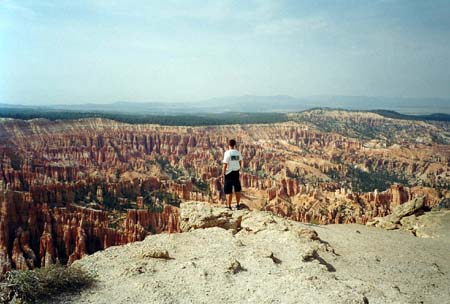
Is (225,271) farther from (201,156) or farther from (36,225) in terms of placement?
(201,156)

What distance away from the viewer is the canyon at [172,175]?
32344mm

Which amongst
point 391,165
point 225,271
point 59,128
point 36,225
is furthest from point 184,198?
point 391,165

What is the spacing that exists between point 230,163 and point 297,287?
4712 mm

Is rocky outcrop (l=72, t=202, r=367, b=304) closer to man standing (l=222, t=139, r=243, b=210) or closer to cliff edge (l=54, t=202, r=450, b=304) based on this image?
cliff edge (l=54, t=202, r=450, b=304)

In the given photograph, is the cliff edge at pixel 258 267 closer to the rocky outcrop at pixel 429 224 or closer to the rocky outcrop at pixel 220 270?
the rocky outcrop at pixel 220 270

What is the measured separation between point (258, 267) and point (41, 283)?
3.76 m

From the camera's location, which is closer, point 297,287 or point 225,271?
point 297,287

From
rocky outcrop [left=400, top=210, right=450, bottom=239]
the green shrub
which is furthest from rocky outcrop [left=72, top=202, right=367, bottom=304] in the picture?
rocky outcrop [left=400, top=210, right=450, bottom=239]

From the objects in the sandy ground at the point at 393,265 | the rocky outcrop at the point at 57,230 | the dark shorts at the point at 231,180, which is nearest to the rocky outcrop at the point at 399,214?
the sandy ground at the point at 393,265

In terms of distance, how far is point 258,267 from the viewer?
7.40 meters

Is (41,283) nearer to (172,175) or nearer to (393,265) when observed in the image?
(393,265)

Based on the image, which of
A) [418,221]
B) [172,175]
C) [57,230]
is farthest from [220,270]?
[172,175]

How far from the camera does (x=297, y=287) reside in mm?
6574

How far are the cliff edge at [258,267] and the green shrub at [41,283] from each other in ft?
0.71
